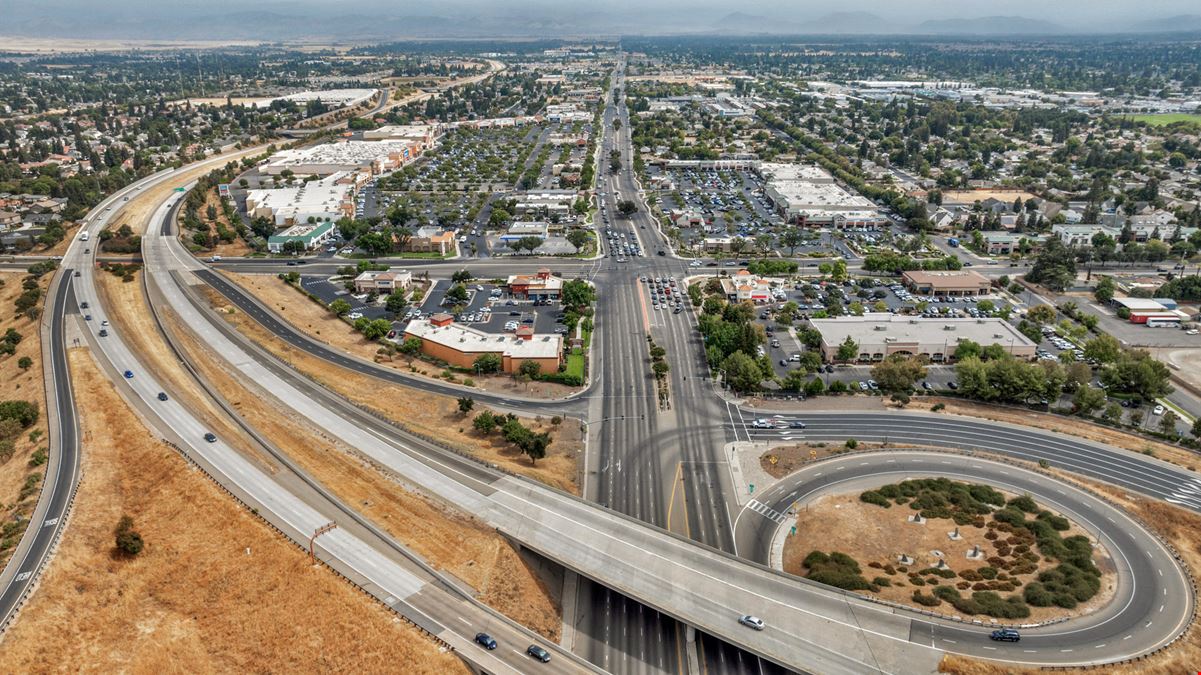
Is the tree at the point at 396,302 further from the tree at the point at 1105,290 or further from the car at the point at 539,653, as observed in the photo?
the tree at the point at 1105,290

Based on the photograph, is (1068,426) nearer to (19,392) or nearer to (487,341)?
(487,341)

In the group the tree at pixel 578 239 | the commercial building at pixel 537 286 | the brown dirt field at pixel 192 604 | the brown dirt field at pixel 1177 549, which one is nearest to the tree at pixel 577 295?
the commercial building at pixel 537 286

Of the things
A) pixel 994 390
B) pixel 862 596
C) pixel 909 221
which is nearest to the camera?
pixel 862 596

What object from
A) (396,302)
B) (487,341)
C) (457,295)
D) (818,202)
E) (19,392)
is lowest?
(19,392)

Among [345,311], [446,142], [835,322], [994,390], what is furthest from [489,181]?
[994,390]

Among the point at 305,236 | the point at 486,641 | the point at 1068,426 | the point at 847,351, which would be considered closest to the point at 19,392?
the point at 305,236

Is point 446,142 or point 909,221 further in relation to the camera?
point 446,142

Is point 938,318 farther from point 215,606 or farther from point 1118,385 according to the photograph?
point 215,606
